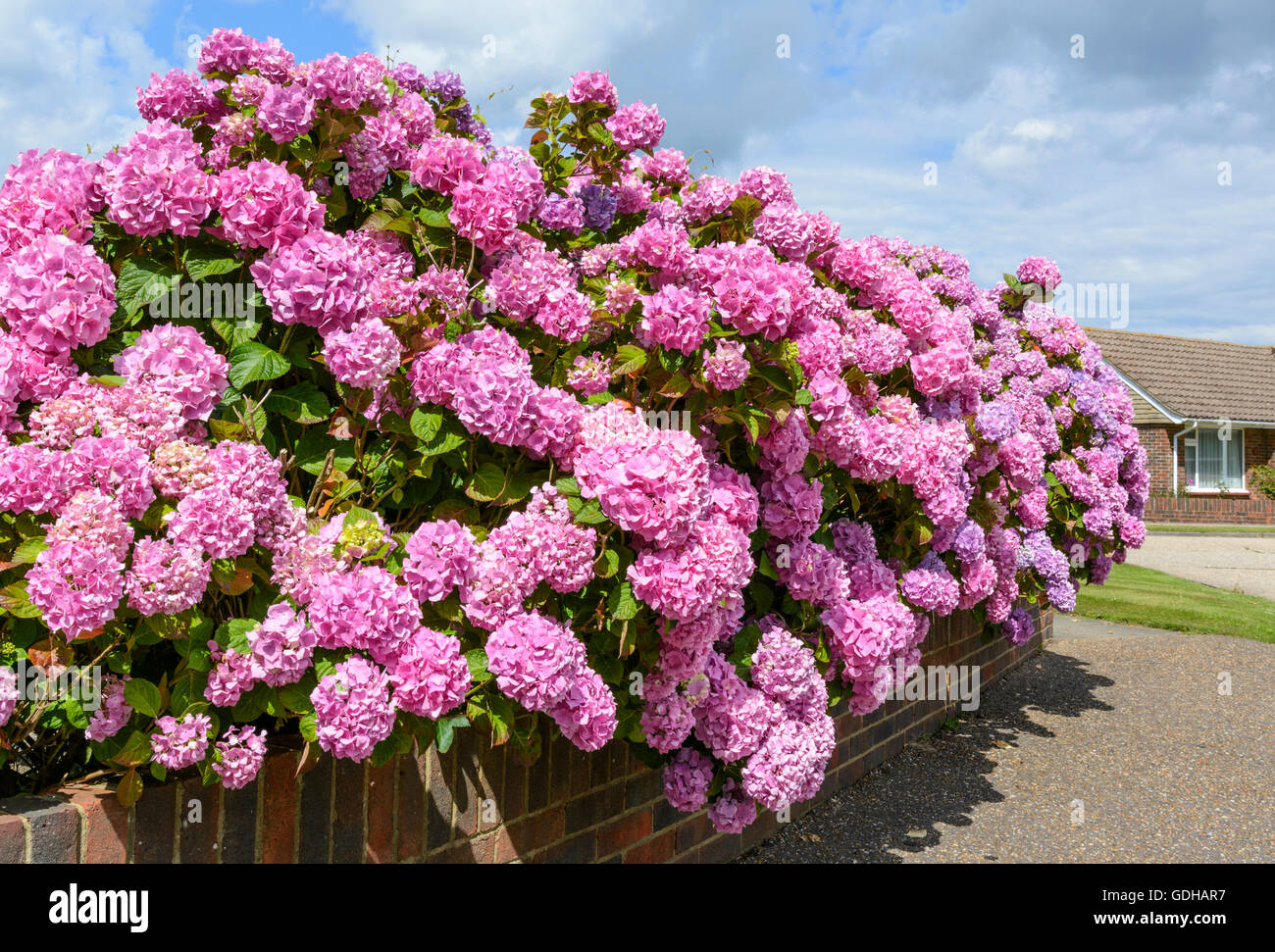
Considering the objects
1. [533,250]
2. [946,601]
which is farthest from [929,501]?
[533,250]

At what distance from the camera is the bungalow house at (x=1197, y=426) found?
31.4 meters

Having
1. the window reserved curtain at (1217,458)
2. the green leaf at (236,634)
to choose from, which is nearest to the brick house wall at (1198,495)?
the window reserved curtain at (1217,458)

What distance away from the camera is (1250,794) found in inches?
222

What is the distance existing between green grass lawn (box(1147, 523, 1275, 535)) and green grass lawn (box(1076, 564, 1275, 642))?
14.1 metres

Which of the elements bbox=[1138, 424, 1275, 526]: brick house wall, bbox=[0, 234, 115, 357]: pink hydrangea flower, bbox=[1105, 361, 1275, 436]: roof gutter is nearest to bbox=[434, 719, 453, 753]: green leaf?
bbox=[0, 234, 115, 357]: pink hydrangea flower

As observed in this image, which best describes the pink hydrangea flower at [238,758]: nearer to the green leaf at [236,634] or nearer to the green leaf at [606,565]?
the green leaf at [236,634]

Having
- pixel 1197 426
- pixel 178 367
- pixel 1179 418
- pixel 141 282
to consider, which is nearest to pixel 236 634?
pixel 178 367

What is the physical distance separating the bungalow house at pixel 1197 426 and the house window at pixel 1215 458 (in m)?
0.04

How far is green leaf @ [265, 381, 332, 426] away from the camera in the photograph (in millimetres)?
2582

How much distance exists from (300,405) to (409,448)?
32 cm

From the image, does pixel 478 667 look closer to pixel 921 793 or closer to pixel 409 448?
pixel 409 448

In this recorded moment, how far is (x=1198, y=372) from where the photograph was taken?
35594mm

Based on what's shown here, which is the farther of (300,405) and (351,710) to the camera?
(300,405)

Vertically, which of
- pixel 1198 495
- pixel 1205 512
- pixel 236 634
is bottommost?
pixel 1205 512
